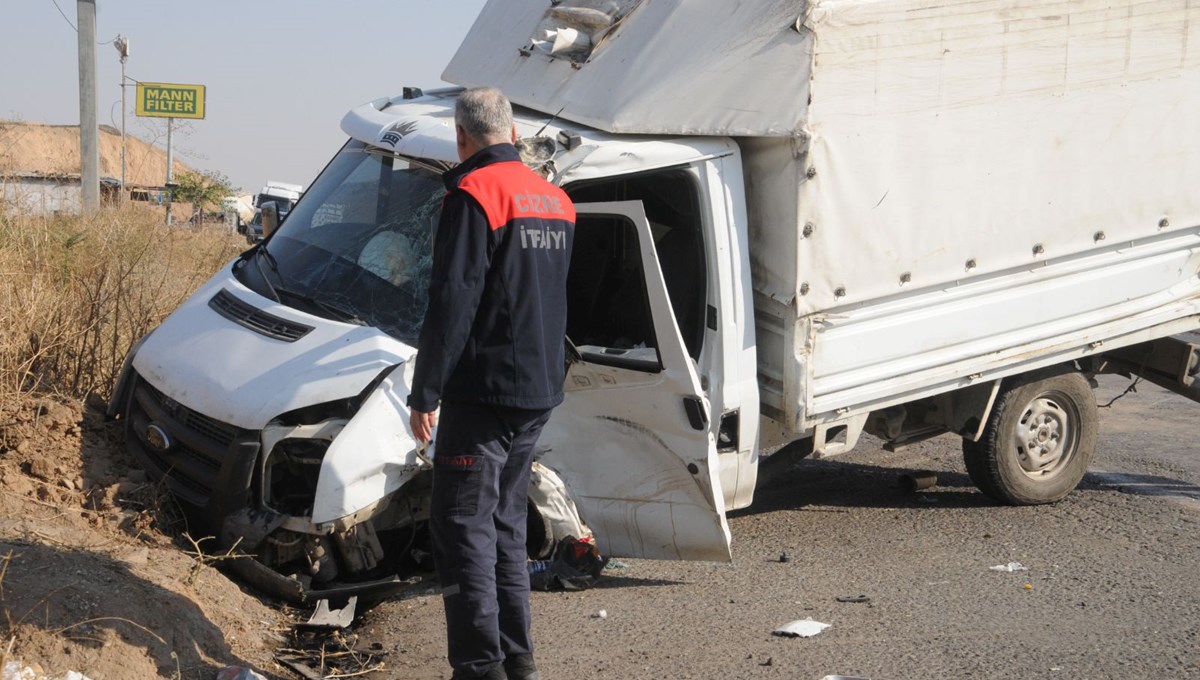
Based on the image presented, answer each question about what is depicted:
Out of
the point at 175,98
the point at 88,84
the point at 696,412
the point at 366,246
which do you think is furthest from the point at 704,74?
the point at 175,98

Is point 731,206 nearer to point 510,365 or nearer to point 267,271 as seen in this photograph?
point 510,365

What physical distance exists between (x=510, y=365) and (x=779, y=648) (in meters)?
1.79

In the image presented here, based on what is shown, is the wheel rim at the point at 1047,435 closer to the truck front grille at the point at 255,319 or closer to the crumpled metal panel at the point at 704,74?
the crumpled metal panel at the point at 704,74

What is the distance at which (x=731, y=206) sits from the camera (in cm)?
519

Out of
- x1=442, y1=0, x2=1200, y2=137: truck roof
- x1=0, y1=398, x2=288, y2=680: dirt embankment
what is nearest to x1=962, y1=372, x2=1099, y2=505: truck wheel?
x1=442, y1=0, x2=1200, y2=137: truck roof

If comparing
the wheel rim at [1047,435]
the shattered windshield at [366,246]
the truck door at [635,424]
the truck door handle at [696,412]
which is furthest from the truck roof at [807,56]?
the wheel rim at [1047,435]

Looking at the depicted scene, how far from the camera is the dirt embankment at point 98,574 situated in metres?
3.82

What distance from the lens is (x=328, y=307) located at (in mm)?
5039

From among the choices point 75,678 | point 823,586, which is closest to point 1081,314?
point 823,586

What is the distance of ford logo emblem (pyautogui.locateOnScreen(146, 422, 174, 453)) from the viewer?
16.0ft

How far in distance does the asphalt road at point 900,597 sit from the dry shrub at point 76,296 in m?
2.29

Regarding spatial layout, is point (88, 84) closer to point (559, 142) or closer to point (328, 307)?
point (328, 307)

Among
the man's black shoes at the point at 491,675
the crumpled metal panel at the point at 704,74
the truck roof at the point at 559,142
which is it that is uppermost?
the crumpled metal panel at the point at 704,74

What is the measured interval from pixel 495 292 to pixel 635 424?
5.08 ft
